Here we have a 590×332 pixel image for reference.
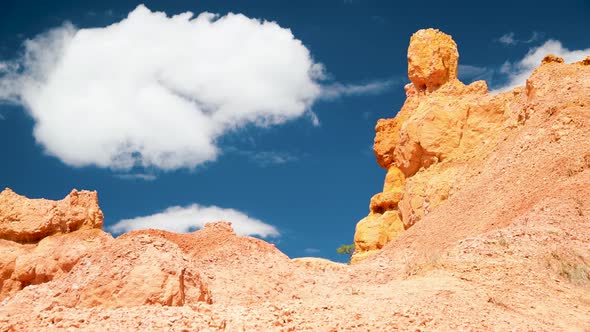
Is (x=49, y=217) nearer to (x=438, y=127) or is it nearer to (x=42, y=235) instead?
(x=42, y=235)

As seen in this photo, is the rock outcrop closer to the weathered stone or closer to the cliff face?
the cliff face

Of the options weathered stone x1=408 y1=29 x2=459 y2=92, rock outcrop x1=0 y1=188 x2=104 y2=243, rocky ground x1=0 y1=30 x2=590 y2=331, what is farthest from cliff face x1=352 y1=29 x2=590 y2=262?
rock outcrop x1=0 y1=188 x2=104 y2=243

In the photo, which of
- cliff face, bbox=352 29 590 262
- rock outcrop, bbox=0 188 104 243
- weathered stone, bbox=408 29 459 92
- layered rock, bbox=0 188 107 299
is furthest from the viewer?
weathered stone, bbox=408 29 459 92

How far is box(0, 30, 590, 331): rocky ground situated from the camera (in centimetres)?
1072

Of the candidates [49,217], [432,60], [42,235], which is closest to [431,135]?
[432,60]

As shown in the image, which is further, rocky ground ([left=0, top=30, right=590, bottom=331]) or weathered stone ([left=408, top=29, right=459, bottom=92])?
weathered stone ([left=408, top=29, right=459, bottom=92])

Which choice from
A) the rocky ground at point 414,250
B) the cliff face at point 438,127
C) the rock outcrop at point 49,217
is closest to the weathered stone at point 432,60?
the cliff face at point 438,127

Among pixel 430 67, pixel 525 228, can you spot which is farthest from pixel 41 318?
pixel 430 67

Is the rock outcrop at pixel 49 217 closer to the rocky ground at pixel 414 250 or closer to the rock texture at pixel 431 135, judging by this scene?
the rocky ground at pixel 414 250

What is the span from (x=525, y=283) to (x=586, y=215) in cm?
568

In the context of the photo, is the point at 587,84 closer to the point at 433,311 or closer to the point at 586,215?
the point at 586,215

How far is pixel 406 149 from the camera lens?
38969mm

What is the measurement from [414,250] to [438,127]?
12.3 meters

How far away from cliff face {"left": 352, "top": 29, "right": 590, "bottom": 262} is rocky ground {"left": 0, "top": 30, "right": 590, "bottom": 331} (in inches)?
4.2
